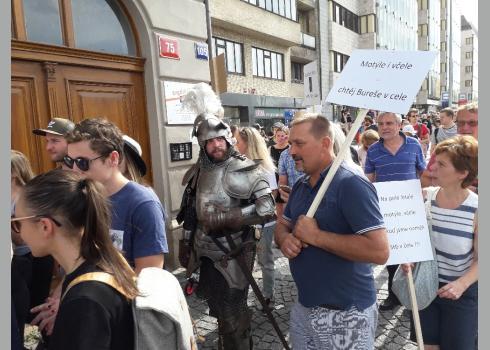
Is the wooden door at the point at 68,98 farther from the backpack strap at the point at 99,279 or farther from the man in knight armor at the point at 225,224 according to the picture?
the backpack strap at the point at 99,279

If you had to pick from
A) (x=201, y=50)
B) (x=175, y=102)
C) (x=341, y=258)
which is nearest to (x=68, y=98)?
(x=175, y=102)

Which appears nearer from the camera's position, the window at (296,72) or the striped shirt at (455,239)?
the striped shirt at (455,239)

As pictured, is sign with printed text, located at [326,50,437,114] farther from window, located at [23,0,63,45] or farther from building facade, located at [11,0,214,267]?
window, located at [23,0,63,45]

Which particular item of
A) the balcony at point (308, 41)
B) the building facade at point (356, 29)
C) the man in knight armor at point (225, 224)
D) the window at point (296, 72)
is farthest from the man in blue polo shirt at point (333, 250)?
the window at point (296, 72)

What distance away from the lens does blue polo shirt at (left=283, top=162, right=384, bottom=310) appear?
176cm

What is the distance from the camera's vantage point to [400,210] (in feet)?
7.55

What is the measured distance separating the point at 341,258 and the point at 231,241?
3.78ft

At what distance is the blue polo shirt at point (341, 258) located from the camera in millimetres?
1764

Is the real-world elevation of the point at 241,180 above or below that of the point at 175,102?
below

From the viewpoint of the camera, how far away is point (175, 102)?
5055 millimetres

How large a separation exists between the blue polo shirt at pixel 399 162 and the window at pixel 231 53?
14.2m

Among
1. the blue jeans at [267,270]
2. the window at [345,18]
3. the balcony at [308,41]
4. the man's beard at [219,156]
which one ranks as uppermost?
the window at [345,18]

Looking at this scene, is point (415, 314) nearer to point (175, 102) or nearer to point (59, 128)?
point (59, 128)

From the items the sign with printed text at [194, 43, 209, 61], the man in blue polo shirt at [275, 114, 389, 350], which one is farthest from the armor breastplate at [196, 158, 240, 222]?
the sign with printed text at [194, 43, 209, 61]
